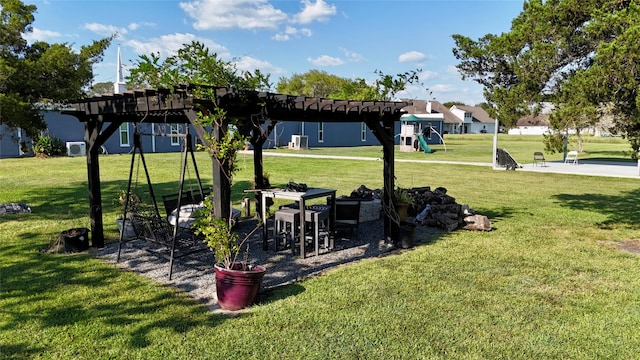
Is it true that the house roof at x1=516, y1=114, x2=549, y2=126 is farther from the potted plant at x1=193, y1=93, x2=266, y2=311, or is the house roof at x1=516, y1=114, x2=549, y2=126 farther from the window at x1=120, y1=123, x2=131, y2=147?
the window at x1=120, y1=123, x2=131, y2=147

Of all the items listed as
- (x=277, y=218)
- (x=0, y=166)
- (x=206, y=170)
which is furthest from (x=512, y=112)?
(x=0, y=166)

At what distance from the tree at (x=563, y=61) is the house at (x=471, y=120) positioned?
208 feet

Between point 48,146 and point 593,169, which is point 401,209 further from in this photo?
point 48,146

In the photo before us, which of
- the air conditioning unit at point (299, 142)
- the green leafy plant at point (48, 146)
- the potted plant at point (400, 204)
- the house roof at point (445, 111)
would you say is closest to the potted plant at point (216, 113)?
A: the potted plant at point (400, 204)

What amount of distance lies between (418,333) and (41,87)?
326 inches

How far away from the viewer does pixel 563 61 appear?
21.7 feet

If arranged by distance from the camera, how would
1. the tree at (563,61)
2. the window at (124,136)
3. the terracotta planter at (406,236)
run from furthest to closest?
the window at (124,136) → the terracotta planter at (406,236) → the tree at (563,61)

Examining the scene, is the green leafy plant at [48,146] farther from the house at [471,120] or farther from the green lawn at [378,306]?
the house at [471,120]

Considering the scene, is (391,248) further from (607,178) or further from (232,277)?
(607,178)

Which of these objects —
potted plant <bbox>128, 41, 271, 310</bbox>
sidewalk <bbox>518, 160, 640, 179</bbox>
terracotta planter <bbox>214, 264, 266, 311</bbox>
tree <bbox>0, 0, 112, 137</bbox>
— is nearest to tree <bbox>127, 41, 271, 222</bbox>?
potted plant <bbox>128, 41, 271, 310</bbox>

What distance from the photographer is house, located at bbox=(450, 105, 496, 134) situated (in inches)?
2744

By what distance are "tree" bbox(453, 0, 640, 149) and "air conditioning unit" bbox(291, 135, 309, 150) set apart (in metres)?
22.4

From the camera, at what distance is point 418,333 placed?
12.9 ft

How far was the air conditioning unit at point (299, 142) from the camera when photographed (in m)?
29.9
